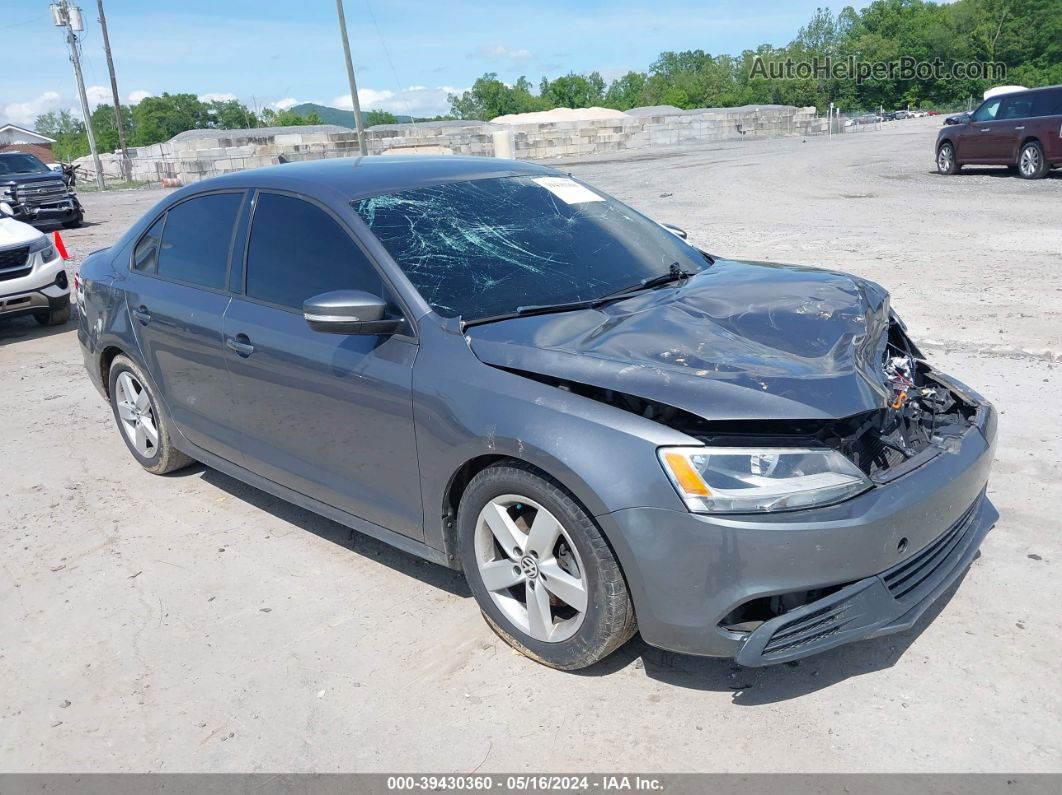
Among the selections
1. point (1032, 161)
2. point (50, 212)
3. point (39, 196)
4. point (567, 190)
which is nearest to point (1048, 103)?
point (1032, 161)

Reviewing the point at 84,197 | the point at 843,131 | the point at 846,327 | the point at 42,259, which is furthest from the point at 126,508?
the point at 843,131

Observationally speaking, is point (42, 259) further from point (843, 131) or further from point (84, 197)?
point (843, 131)

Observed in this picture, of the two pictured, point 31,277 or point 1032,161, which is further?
point 1032,161

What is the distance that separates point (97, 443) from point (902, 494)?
17.1ft

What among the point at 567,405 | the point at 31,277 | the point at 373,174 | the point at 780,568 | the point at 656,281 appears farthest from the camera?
the point at 31,277

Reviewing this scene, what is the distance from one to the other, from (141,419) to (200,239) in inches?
50.8

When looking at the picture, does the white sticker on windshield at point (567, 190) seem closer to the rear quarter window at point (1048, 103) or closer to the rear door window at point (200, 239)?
the rear door window at point (200, 239)

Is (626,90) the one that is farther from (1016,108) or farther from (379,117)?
(1016,108)

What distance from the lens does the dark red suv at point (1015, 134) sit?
17234mm

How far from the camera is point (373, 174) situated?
4.20 metres

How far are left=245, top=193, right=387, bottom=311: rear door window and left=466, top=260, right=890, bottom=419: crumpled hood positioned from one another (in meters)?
0.70

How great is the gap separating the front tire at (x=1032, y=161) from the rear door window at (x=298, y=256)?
1761 cm

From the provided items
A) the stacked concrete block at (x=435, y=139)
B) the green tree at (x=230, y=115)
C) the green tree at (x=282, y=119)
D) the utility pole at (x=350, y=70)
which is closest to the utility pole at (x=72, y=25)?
the stacked concrete block at (x=435, y=139)

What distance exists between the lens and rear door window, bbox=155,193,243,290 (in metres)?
4.41
